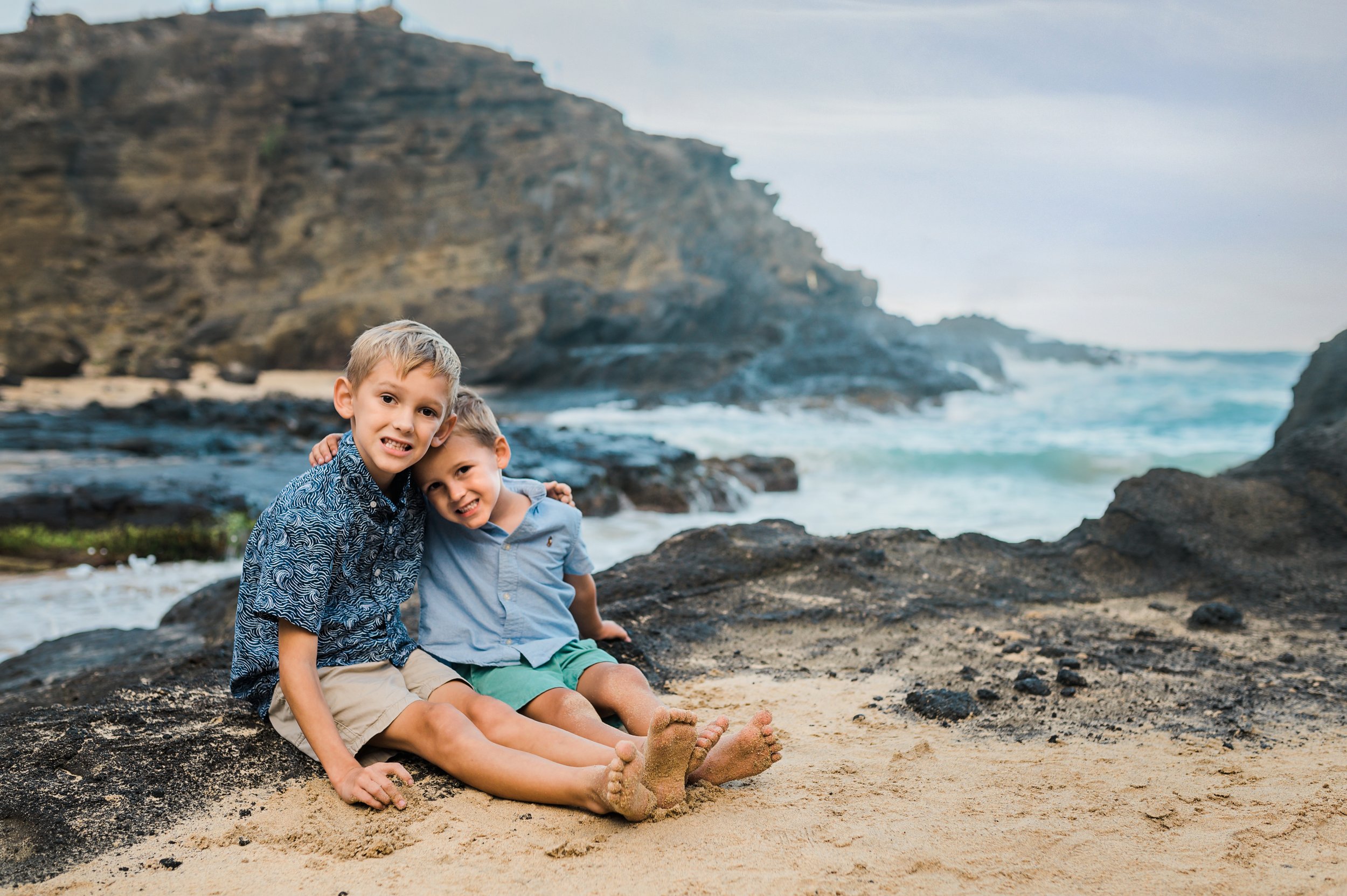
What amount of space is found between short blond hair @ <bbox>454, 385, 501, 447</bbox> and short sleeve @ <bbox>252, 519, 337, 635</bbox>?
0.42 m

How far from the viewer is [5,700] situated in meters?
3.29

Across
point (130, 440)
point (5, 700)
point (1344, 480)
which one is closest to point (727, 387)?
point (130, 440)

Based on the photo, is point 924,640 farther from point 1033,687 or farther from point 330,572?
point 330,572

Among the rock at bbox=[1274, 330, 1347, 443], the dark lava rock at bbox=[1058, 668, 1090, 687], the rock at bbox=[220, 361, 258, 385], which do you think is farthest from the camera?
the rock at bbox=[220, 361, 258, 385]

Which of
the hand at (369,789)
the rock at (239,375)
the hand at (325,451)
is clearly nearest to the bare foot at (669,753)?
the hand at (369,789)

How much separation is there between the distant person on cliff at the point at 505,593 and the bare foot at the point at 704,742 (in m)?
0.26

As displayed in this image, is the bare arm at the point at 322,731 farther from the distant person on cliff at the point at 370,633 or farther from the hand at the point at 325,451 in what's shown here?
the hand at the point at 325,451

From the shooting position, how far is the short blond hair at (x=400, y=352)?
215 cm

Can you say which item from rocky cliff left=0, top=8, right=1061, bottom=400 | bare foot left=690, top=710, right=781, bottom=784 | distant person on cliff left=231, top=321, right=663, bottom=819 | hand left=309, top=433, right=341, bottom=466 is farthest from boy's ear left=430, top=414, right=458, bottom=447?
rocky cliff left=0, top=8, right=1061, bottom=400

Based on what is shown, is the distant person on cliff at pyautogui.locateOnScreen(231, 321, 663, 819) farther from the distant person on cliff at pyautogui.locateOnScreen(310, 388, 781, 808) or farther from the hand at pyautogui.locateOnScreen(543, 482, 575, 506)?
the hand at pyautogui.locateOnScreen(543, 482, 575, 506)

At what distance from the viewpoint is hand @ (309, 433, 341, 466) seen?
2434 mm

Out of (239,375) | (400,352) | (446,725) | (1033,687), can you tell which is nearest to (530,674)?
(446,725)

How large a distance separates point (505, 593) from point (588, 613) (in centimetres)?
46

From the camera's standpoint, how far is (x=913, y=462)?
50.1 ft
